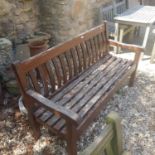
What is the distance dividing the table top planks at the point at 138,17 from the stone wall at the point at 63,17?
0.61 meters

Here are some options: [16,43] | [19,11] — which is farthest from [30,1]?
[16,43]

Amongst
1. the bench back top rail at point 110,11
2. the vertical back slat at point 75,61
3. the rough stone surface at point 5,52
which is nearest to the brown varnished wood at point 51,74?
the vertical back slat at point 75,61

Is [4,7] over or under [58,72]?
over

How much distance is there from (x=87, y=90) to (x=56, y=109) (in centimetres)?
76

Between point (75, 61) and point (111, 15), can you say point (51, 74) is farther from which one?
point (111, 15)

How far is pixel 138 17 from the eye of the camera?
13.8 ft

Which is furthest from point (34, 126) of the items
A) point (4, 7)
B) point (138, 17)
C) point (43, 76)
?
point (138, 17)

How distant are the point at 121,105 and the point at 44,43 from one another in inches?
54.5

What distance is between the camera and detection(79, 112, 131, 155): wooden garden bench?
1.14 meters

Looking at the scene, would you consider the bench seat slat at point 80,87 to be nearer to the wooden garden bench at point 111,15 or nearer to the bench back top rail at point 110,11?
the wooden garden bench at point 111,15

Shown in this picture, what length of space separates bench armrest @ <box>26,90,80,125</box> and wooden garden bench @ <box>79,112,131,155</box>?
1.53 ft

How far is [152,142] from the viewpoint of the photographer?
2506mm

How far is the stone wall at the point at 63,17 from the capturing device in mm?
3738

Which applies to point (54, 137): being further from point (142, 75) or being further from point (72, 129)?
point (142, 75)
